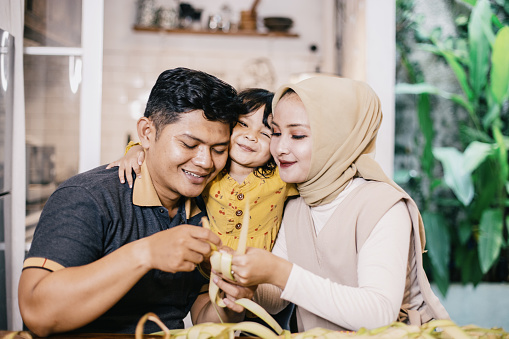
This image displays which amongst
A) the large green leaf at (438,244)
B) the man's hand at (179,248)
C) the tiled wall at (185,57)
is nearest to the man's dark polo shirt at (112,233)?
the man's hand at (179,248)

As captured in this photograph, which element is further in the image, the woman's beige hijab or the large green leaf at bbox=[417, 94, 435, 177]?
the large green leaf at bbox=[417, 94, 435, 177]

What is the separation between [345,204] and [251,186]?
43 cm

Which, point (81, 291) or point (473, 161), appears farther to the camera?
A: point (473, 161)

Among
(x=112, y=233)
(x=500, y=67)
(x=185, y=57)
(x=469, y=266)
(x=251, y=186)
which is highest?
(x=185, y=57)

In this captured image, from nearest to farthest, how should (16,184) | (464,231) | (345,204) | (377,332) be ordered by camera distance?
(377,332) < (345,204) < (16,184) < (464,231)

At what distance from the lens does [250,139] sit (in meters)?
1.64

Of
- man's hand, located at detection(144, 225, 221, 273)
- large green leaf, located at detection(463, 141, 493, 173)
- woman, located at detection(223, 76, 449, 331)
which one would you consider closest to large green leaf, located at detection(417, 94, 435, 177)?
large green leaf, located at detection(463, 141, 493, 173)

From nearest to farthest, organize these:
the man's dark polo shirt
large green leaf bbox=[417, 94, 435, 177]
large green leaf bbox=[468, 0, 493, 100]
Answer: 1. the man's dark polo shirt
2. large green leaf bbox=[468, 0, 493, 100]
3. large green leaf bbox=[417, 94, 435, 177]

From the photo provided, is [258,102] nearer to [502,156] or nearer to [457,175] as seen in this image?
[457,175]

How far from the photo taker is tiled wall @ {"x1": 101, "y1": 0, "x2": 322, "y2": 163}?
4.96m

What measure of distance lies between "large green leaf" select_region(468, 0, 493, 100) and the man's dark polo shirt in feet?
9.56

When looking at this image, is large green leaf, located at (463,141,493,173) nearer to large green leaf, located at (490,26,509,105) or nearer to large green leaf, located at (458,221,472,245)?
large green leaf, located at (490,26,509,105)

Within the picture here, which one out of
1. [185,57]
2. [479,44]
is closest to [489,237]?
[479,44]

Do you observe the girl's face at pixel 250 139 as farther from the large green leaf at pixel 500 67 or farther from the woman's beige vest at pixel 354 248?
the large green leaf at pixel 500 67
